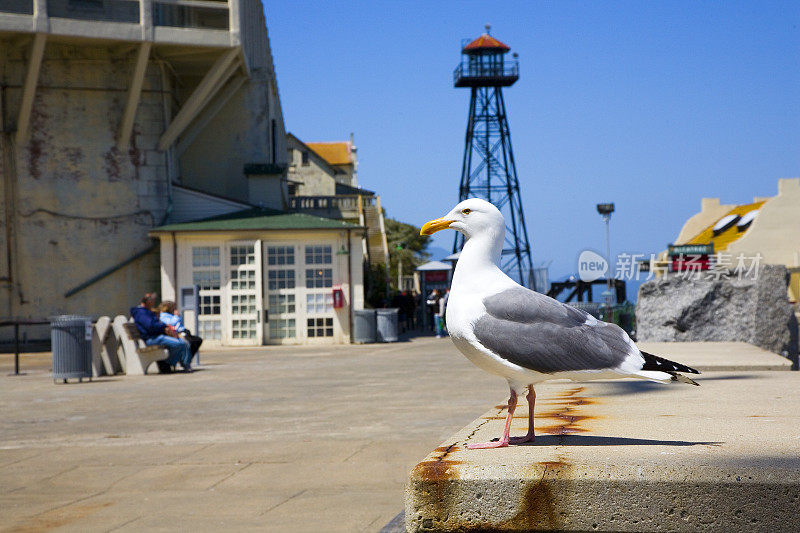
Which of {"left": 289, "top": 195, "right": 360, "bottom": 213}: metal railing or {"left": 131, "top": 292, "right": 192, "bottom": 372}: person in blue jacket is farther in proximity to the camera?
{"left": 289, "top": 195, "right": 360, "bottom": 213}: metal railing

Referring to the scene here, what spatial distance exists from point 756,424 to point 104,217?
79.8 ft

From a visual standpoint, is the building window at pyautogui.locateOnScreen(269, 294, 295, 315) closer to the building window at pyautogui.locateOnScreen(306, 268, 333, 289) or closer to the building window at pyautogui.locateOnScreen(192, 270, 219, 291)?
the building window at pyautogui.locateOnScreen(306, 268, 333, 289)

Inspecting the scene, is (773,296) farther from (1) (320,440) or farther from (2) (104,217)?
(2) (104,217)

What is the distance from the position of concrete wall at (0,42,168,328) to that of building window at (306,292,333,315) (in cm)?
459

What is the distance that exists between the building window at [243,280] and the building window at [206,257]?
610 millimetres

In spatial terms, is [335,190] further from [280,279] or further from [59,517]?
[59,517]

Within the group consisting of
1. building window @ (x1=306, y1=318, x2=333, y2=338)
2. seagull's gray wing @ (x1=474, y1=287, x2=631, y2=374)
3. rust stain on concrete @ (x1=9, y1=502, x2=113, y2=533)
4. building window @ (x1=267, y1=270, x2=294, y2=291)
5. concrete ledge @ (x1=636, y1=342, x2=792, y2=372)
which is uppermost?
building window @ (x1=267, y1=270, x2=294, y2=291)

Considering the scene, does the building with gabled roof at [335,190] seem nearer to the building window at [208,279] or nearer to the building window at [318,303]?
the building window at [318,303]

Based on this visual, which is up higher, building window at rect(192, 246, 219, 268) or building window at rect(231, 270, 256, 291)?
building window at rect(192, 246, 219, 268)

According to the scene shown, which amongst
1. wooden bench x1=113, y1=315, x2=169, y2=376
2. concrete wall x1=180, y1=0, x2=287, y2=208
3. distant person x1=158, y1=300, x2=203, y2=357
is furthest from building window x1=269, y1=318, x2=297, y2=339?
wooden bench x1=113, y1=315, x2=169, y2=376

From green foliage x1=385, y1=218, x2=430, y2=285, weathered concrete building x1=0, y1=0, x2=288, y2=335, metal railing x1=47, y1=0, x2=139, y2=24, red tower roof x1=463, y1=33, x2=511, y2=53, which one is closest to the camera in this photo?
metal railing x1=47, y1=0, x2=139, y2=24

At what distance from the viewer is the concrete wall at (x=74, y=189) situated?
985 inches

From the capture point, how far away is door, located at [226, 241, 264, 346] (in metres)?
25.0

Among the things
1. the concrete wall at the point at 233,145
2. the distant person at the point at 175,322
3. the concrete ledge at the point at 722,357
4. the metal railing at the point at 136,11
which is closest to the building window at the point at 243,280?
the concrete wall at the point at 233,145
